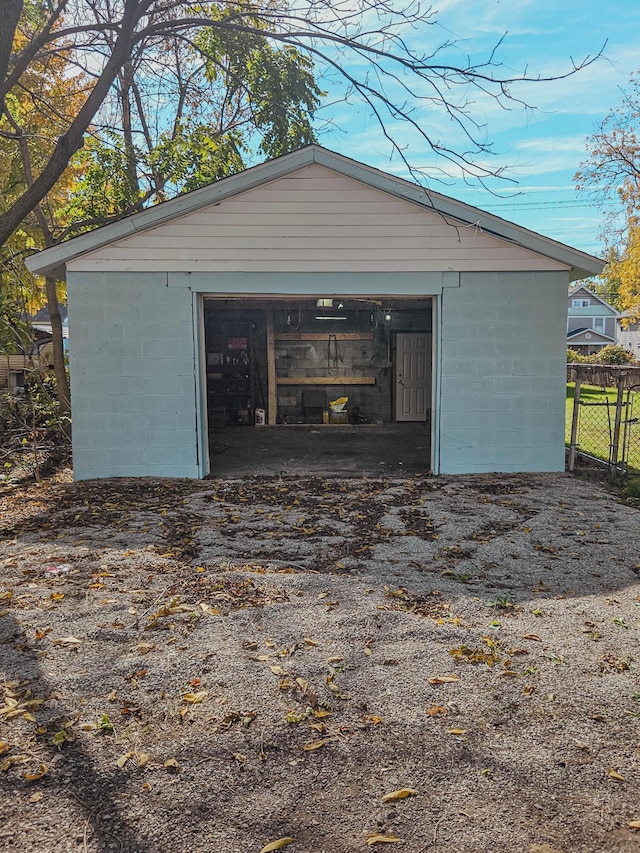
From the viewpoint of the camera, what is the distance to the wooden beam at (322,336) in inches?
Answer: 568

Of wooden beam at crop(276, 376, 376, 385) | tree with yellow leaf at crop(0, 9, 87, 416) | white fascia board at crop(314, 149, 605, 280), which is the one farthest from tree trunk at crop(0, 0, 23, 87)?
wooden beam at crop(276, 376, 376, 385)

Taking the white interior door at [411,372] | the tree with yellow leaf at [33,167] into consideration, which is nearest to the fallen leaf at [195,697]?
the tree with yellow leaf at [33,167]

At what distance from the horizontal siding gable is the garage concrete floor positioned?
9.09ft

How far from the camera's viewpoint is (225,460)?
383 inches

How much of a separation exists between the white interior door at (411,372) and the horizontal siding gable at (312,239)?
22.1 feet

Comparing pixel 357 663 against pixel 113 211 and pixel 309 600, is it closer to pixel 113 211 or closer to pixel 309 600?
pixel 309 600

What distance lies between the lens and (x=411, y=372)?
1462cm

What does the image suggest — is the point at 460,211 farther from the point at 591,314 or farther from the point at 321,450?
the point at 591,314

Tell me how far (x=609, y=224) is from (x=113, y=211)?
20.8 m

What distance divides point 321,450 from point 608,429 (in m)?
4.86

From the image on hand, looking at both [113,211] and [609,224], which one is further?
[609,224]

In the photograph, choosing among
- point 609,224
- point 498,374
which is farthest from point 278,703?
point 609,224

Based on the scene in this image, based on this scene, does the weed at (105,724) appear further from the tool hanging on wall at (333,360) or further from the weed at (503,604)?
the tool hanging on wall at (333,360)

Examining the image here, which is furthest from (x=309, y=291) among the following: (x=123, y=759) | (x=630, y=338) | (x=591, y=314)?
(x=591, y=314)
